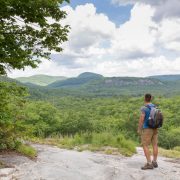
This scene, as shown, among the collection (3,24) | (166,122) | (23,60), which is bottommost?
(166,122)

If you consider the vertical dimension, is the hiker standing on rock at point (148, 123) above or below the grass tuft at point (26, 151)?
above

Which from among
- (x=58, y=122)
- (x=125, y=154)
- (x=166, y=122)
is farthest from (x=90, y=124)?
(x=125, y=154)

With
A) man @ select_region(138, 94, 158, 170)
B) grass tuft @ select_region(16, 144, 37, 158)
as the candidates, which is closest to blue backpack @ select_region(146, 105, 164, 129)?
man @ select_region(138, 94, 158, 170)

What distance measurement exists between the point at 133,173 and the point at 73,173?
1538 mm

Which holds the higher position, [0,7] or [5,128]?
[0,7]

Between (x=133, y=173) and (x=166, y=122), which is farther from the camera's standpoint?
(x=166, y=122)

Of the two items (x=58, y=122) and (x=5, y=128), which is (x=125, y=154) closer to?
(x=5, y=128)

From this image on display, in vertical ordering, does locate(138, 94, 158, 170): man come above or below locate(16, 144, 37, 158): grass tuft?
above

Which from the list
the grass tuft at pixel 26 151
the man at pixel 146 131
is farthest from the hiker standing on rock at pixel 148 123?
the grass tuft at pixel 26 151

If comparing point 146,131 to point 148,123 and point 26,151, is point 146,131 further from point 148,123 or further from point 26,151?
point 26,151

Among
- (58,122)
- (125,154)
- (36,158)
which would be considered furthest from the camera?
(58,122)

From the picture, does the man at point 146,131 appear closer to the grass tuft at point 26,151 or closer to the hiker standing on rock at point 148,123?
the hiker standing on rock at point 148,123

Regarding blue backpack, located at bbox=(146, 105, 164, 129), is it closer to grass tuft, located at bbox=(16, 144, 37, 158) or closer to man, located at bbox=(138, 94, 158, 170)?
man, located at bbox=(138, 94, 158, 170)

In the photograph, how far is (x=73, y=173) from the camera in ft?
28.8
